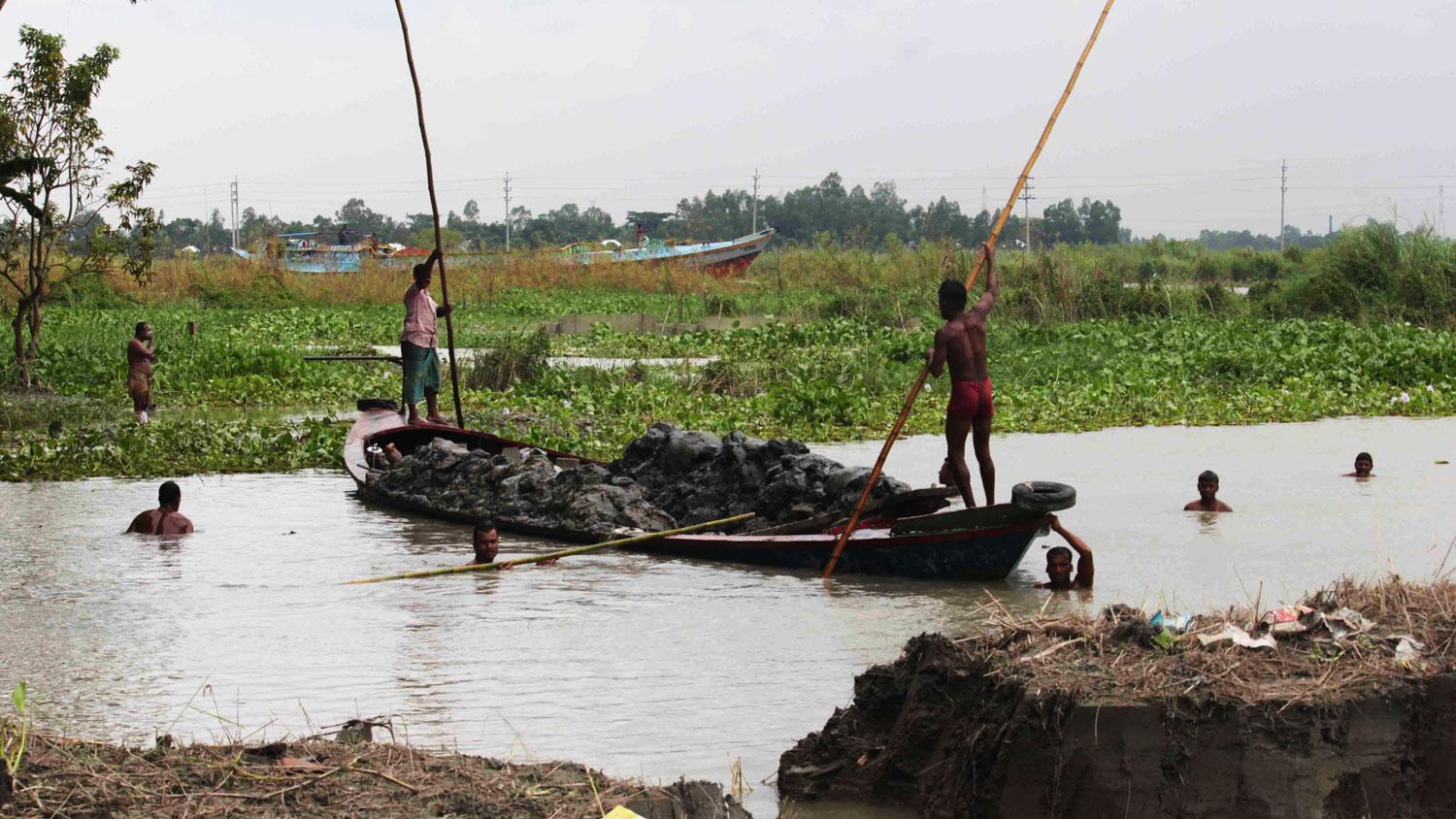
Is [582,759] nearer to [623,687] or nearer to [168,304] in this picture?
[623,687]

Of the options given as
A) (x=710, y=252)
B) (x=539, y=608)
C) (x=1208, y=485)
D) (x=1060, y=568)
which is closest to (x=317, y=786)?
(x=539, y=608)

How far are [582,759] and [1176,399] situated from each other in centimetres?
1241

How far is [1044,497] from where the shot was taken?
739 centimetres

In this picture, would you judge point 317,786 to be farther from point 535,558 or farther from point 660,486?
point 660,486

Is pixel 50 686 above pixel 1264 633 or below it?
below

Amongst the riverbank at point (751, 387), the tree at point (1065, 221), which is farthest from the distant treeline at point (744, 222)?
the riverbank at point (751, 387)

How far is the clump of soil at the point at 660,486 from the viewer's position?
930 cm

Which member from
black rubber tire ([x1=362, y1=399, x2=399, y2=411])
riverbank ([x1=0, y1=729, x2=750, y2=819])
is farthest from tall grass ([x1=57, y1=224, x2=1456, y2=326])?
riverbank ([x1=0, y1=729, x2=750, y2=819])

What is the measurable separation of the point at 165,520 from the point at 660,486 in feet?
11.1

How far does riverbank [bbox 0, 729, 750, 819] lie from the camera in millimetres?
3896

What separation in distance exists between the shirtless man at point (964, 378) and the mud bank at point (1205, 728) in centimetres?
436

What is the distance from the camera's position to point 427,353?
45.0 feet

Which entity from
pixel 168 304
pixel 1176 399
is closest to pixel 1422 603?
pixel 1176 399

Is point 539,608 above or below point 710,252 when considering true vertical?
below
